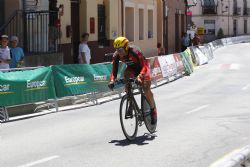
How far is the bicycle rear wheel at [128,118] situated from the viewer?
32.0 ft

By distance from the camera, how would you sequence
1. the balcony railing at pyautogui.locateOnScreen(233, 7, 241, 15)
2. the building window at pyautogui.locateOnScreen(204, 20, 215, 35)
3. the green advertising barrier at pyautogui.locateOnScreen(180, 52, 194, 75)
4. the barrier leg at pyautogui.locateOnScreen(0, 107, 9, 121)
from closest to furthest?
the barrier leg at pyautogui.locateOnScreen(0, 107, 9, 121) < the green advertising barrier at pyautogui.locateOnScreen(180, 52, 194, 75) < the building window at pyautogui.locateOnScreen(204, 20, 215, 35) < the balcony railing at pyautogui.locateOnScreen(233, 7, 241, 15)

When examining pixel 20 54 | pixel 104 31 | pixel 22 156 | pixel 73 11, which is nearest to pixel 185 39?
pixel 104 31

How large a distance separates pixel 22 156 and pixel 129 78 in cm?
230

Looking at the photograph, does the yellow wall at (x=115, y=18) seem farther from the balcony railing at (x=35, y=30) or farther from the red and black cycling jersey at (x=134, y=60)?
the red and black cycling jersey at (x=134, y=60)

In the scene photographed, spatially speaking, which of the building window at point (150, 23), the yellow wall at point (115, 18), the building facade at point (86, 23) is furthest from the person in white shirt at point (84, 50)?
the building window at point (150, 23)

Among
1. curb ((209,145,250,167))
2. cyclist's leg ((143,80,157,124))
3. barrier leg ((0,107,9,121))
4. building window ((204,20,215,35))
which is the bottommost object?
curb ((209,145,250,167))

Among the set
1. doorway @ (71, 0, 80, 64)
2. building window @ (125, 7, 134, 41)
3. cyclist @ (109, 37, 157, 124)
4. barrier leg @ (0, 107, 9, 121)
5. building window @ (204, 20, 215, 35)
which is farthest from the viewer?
building window @ (204, 20, 215, 35)

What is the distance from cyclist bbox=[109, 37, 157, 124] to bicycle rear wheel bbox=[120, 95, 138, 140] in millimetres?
376

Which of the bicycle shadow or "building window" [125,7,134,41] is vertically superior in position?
"building window" [125,7,134,41]

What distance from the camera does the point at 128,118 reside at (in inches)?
385

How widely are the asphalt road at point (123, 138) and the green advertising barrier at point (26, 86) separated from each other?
594 mm

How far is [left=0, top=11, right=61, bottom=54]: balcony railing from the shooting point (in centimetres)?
1819

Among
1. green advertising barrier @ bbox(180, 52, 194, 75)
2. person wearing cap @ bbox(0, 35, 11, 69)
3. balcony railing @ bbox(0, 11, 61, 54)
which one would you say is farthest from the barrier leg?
green advertising barrier @ bbox(180, 52, 194, 75)

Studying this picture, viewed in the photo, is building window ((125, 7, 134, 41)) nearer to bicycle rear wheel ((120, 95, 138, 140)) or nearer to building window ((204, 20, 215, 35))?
bicycle rear wheel ((120, 95, 138, 140))
